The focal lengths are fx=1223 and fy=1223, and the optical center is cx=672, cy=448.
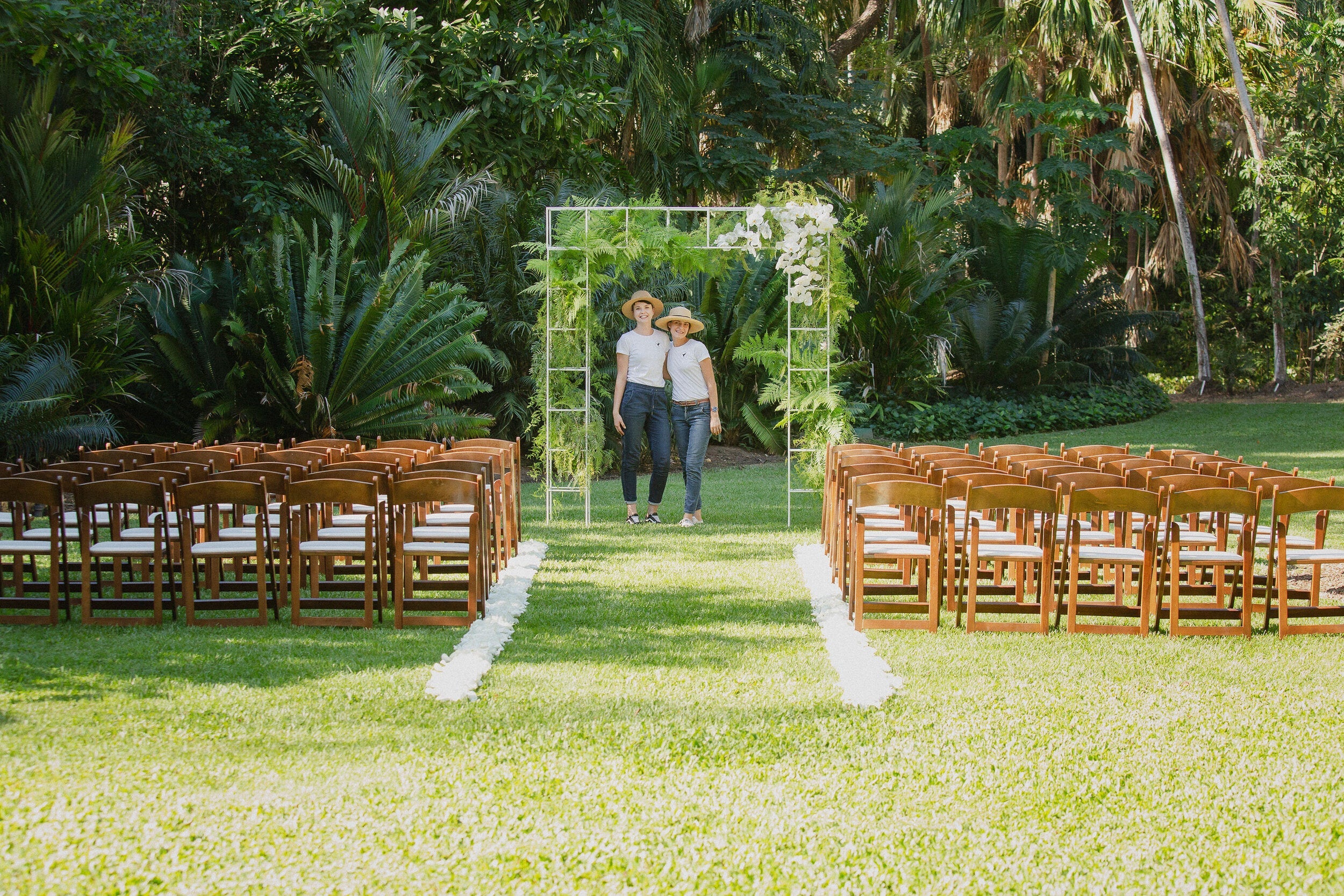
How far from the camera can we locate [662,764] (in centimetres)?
453

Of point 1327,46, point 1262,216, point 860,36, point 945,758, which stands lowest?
point 945,758

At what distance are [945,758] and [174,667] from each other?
3638 mm

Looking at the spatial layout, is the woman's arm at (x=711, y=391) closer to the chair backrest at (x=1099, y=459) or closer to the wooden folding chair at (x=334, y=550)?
the chair backrest at (x=1099, y=459)

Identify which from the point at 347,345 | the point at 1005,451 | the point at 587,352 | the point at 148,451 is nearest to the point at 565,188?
the point at 347,345

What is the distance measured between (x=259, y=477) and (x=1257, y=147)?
19.3 meters

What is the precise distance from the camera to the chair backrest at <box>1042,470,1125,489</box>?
25.0 ft

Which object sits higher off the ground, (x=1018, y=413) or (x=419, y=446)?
(x=419, y=446)

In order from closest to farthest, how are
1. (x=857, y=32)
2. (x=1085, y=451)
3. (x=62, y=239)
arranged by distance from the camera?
(x=1085, y=451) < (x=62, y=239) < (x=857, y=32)

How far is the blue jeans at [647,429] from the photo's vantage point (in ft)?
36.3

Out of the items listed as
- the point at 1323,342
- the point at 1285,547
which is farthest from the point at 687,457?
the point at 1323,342

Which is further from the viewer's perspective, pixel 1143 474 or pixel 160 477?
pixel 1143 474

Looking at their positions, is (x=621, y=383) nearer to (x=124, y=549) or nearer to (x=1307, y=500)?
(x=124, y=549)

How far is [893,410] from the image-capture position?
21.0 meters

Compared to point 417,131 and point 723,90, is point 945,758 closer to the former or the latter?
point 417,131
